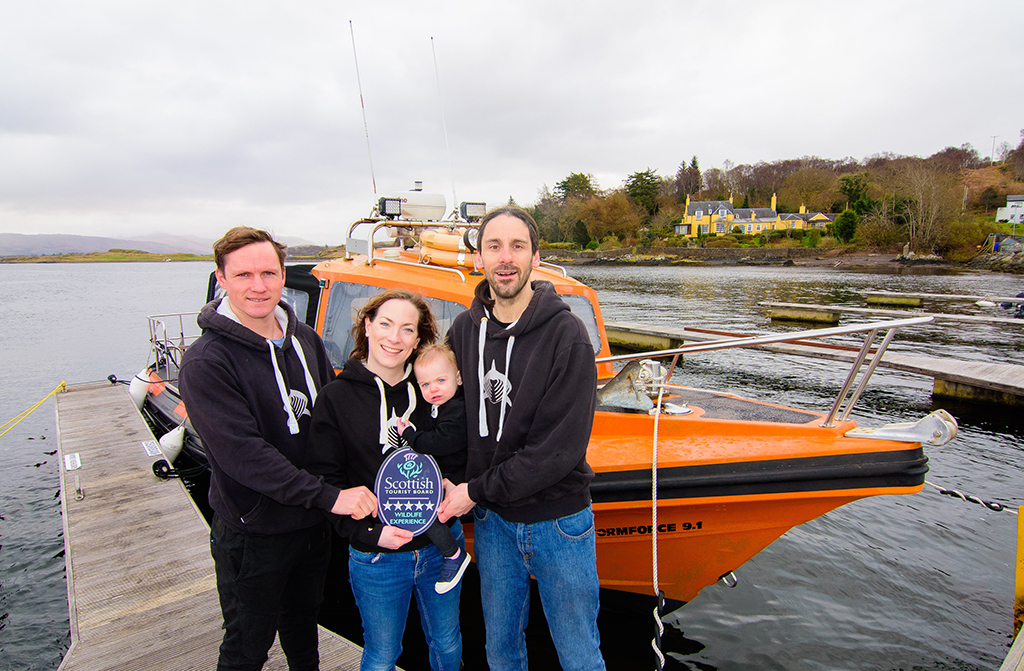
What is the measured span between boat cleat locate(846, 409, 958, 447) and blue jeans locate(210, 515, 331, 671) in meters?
2.88

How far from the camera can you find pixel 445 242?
13.1 ft

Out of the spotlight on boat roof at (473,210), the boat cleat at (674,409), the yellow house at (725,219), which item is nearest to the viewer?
the boat cleat at (674,409)

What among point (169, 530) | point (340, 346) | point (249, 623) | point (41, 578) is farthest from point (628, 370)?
point (41, 578)

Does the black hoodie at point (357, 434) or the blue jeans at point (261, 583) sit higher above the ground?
the black hoodie at point (357, 434)

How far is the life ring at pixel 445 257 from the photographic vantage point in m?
3.89

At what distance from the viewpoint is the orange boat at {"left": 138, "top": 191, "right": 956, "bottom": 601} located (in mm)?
2760

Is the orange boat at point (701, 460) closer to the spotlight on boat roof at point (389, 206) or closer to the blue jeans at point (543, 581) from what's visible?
the blue jeans at point (543, 581)

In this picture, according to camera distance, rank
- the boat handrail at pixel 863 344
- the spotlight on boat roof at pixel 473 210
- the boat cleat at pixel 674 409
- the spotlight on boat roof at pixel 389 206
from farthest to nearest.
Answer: the spotlight on boat roof at pixel 389 206 → the spotlight on boat roof at pixel 473 210 → the boat cleat at pixel 674 409 → the boat handrail at pixel 863 344

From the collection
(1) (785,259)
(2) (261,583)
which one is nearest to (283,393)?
(2) (261,583)

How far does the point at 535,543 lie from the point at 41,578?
5.88 m

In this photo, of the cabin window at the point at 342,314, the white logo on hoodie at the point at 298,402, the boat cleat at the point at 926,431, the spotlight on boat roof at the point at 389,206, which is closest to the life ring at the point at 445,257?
the cabin window at the point at 342,314

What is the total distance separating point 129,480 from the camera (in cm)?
523

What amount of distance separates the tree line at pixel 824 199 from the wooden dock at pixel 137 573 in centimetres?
6397

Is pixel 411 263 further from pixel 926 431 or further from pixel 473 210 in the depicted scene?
pixel 926 431
